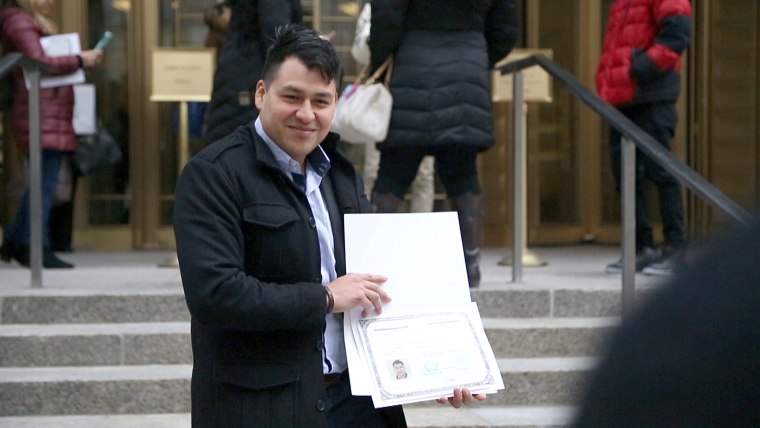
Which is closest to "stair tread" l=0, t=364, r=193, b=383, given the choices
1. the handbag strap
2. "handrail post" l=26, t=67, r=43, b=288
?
"handrail post" l=26, t=67, r=43, b=288

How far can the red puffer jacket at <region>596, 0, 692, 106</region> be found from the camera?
584 centimetres

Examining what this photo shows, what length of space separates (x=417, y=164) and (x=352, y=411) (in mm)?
2940

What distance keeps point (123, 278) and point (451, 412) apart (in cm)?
228

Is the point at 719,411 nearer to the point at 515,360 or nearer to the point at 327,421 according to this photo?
the point at 327,421

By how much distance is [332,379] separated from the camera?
2355mm

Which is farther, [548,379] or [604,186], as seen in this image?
[604,186]

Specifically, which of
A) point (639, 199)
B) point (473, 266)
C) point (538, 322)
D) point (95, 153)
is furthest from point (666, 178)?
point (95, 153)

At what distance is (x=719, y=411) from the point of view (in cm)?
62

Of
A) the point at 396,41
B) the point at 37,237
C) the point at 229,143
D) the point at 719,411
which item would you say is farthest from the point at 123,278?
the point at 719,411

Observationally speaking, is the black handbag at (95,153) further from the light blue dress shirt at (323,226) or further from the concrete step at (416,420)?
the light blue dress shirt at (323,226)

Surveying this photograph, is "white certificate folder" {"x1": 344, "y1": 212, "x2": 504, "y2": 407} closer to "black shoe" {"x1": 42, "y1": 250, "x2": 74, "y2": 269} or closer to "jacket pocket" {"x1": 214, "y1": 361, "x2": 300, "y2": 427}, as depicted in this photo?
"jacket pocket" {"x1": 214, "y1": 361, "x2": 300, "y2": 427}

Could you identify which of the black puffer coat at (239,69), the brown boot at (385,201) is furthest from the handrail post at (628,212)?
the black puffer coat at (239,69)

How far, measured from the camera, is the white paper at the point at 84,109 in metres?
7.87

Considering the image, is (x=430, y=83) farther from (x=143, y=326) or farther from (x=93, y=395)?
(x=93, y=395)
